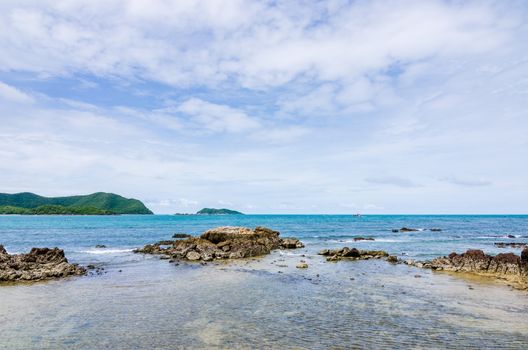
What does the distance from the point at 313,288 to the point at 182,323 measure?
12772 millimetres

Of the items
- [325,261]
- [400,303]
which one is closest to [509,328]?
[400,303]

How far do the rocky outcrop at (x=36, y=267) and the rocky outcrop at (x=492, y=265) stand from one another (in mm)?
37418

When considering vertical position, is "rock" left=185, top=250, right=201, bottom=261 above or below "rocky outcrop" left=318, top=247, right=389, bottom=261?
below

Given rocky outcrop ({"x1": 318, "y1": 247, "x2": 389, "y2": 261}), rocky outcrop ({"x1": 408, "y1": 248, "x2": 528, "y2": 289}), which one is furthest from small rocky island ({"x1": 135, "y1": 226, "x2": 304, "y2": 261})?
rocky outcrop ({"x1": 408, "y1": 248, "x2": 528, "y2": 289})

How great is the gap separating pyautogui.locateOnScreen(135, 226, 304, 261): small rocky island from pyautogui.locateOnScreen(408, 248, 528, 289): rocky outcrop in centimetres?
2197

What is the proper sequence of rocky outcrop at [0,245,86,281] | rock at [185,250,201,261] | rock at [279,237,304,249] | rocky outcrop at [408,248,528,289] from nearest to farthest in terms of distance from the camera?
1. rocky outcrop at [0,245,86,281]
2. rocky outcrop at [408,248,528,289]
3. rock at [185,250,201,261]
4. rock at [279,237,304,249]

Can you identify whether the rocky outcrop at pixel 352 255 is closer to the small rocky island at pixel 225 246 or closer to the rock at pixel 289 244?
the small rocky island at pixel 225 246

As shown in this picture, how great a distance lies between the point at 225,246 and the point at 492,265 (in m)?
32.6

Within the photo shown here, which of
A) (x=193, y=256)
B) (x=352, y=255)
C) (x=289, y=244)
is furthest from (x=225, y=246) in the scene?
(x=352, y=255)

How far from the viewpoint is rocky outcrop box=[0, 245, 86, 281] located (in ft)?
104

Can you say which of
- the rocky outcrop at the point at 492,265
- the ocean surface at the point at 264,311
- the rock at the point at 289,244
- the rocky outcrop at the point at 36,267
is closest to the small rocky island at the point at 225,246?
the rock at the point at 289,244

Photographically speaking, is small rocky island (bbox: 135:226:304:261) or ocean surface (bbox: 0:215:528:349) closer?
ocean surface (bbox: 0:215:528:349)

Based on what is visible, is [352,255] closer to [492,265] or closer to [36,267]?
[492,265]

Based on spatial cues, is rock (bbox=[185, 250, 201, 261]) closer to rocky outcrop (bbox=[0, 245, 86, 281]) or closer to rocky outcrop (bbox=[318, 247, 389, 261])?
rocky outcrop (bbox=[0, 245, 86, 281])
